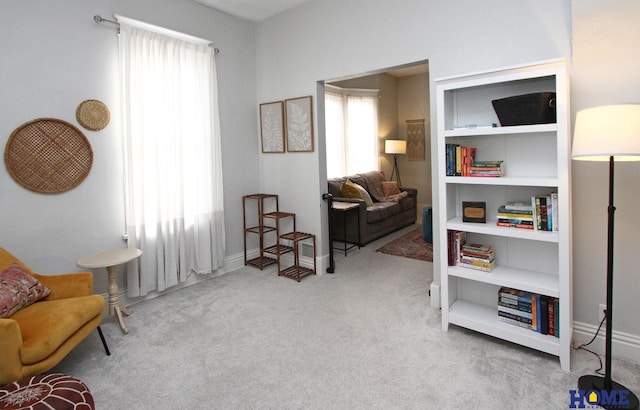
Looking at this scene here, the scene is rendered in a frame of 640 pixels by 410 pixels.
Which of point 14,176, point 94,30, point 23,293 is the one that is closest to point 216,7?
point 94,30

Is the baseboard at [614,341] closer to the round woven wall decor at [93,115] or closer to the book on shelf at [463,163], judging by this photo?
the book on shelf at [463,163]

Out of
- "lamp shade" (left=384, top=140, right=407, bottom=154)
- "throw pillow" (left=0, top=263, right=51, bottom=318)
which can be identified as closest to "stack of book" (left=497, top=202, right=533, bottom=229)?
"throw pillow" (left=0, top=263, right=51, bottom=318)

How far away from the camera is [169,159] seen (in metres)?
3.61

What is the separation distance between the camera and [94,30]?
10.2 ft

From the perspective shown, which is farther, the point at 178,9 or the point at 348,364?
the point at 178,9

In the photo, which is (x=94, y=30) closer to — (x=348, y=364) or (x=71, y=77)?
(x=71, y=77)

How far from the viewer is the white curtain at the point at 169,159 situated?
10.9 ft

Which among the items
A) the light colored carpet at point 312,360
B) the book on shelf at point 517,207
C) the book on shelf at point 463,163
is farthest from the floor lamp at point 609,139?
the book on shelf at point 463,163

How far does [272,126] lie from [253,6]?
4.31 ft

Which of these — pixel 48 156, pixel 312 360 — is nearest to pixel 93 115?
pixel 48 156

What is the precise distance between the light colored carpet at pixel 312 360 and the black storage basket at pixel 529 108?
4.97 feet

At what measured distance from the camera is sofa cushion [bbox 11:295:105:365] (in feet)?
6.37

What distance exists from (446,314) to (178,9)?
384 cm

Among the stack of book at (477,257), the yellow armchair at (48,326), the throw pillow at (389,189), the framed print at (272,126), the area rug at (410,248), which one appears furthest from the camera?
the throw pillow at (389,189)
